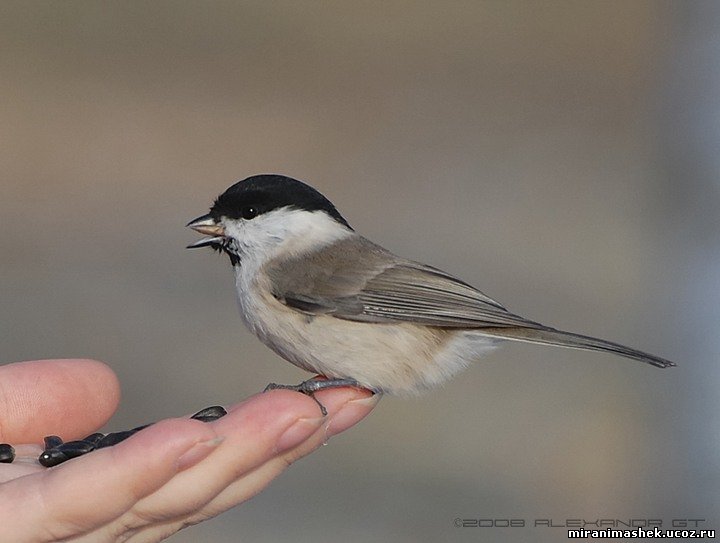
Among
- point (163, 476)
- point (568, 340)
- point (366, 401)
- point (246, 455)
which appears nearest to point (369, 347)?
point (366, 401)

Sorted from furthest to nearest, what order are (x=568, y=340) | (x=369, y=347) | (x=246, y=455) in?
1. (x=369, y=347)
2. (x=568, y=340)
3. (x=246, y=455)

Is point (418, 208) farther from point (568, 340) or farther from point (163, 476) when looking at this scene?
point (163, 476)

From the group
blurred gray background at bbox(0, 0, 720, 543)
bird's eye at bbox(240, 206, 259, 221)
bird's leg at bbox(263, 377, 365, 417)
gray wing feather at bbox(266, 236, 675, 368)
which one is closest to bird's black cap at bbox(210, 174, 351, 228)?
bird's eye at bbox(240, 206, 259, 221)

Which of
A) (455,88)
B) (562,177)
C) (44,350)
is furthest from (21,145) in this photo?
(562,177)

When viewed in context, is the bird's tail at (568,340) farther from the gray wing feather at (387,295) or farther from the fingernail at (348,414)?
the fingernail at (348,414)

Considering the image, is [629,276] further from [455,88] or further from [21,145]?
[21,145]

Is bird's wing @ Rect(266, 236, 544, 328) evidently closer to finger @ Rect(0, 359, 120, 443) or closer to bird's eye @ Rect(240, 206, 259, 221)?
bird's eye @ Rect(240, 206, 259, 221)
